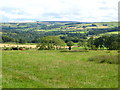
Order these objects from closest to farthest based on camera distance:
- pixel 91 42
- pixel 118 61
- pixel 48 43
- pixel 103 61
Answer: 1. pixel 118 61
2. pixel 103 61
3. pixel 48 43
4. pixel 91 42

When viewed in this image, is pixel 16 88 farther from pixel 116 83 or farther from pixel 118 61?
pixel 118 61

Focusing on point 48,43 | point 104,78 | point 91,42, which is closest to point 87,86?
point 104,78

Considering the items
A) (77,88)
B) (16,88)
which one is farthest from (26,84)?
(77,88)

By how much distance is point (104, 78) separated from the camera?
14.5m

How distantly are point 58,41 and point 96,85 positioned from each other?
3075 inches

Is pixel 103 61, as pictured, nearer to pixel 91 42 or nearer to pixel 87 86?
pixel 87 86

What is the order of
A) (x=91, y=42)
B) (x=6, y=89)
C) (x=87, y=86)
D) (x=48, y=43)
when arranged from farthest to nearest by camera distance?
1. (x=91, y=42)
2. (x=48, y=43)
3. (x=87, y=86)
4. (x=6, y=89)

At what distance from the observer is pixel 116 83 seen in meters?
12.7

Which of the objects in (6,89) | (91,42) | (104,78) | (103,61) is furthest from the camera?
(91,42)

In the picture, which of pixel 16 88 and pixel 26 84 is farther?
pixel 26 84

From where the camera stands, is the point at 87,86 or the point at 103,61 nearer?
the point at 87,86

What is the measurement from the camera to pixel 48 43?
85000 millimetres

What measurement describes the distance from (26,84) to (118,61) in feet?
48.1

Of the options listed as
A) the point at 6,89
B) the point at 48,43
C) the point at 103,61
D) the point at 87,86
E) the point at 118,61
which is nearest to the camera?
the point at 6,89
